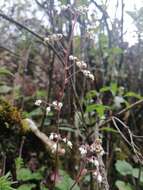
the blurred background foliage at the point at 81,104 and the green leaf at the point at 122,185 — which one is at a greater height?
the blurred background foliage at the point at 81,104

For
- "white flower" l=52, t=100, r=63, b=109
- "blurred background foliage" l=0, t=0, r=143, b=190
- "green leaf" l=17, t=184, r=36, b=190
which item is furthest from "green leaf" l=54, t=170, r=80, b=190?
"white flower" l=52, t=100, r=63, b=109

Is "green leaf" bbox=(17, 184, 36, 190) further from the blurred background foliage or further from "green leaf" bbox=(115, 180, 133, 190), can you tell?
"green leaf" bbox=(115, 180, 133, 190)

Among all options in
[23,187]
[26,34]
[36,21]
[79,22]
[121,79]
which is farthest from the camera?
[36,21]

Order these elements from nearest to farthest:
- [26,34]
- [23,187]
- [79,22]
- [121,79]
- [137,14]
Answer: [23,187], [79,22], [137,14], [26,34], [121,79]

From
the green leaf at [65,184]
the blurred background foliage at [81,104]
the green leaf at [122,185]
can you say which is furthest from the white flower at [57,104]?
the green leaf at [122,185]

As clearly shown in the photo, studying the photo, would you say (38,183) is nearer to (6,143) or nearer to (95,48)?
(6,143)

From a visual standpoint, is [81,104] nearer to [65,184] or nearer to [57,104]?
[65,184]

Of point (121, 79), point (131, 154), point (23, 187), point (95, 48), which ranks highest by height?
point (95, 48)

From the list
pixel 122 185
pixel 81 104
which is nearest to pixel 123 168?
pixel 122 185

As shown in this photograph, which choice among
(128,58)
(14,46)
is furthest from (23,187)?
(14,46)

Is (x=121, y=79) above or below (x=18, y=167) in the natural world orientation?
above

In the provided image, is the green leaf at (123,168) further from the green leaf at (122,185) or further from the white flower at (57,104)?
the white flower at (57,104)
